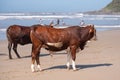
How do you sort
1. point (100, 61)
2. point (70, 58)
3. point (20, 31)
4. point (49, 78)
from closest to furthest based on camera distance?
point (49, 78), point (70, 58), point (100, 61), point (20, 31)

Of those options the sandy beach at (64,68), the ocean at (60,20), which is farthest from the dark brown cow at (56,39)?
the ocean at (60,20)

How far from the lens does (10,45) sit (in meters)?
18.3

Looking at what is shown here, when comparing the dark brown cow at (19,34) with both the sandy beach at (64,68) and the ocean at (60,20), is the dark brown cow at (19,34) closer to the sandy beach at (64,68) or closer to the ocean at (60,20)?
the sandy beach at (64,68)

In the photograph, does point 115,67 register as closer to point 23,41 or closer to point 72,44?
point 72,44

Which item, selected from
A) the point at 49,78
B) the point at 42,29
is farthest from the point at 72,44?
the point at 49,78

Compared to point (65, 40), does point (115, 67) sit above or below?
below

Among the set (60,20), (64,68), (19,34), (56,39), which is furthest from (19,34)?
(60,20)

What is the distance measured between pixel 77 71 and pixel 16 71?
2.05 m

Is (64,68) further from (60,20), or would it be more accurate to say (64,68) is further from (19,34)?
(60,20)

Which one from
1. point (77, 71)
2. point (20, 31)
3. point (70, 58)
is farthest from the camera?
point (20, 31)

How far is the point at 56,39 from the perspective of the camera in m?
13.4

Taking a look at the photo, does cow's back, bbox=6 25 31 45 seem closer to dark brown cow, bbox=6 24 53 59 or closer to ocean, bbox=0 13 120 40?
dark brown cow, bbox=6 24 53 59

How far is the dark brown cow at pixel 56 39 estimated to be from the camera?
13.3m

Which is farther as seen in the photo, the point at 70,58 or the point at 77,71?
the point at 70,58
